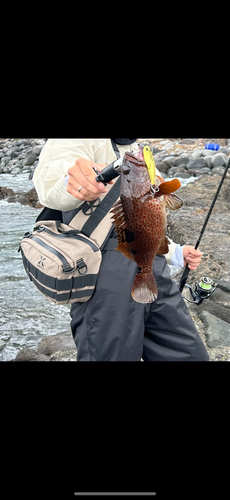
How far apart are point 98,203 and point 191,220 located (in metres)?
6.13

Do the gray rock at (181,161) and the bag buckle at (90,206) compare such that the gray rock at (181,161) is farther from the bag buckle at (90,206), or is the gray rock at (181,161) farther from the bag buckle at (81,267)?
the bag buckle at (81,267)

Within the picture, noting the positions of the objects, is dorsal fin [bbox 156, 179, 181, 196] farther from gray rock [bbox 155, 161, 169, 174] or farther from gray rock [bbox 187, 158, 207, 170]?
gray rock [bbox 187, 158, 207, 170]

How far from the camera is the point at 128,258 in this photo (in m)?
1.95

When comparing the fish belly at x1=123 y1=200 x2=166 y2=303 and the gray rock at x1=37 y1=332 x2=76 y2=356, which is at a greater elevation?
the fish belly at x1=123 y1=200 x2=166 y2=303

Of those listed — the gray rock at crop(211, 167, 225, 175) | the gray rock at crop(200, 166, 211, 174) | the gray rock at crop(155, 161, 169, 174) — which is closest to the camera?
the gray rock at crop(211, 167, 225, 175)

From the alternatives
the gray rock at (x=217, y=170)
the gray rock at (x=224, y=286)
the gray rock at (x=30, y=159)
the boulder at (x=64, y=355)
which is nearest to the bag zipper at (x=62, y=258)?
the boulder at (x=64, y=355)

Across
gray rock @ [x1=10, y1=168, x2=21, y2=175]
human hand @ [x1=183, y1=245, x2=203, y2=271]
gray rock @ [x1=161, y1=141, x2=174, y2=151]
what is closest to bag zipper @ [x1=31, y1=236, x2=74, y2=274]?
human hand @ [x1=183, y1=245, x2=203, y2=271]

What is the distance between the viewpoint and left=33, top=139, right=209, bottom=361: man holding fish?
1.72 m

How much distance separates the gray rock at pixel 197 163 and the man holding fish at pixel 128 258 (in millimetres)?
14376

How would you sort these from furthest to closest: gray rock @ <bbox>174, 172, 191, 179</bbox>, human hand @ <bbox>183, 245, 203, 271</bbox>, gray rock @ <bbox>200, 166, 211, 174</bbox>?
1. gray rock @ <bbox>200, 166, 211, 174</bbox>
2. gray rock @ <bbox>174, 172, 191, 179</bbox>
3. human hand @ <bbox>183, 245, 203, 271</bbox>

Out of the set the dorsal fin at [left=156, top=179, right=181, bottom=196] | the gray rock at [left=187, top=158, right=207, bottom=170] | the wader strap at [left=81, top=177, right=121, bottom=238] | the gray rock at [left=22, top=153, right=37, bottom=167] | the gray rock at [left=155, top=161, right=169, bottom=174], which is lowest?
the gray rock at [left=22, top=153, right=37, bottom=167]

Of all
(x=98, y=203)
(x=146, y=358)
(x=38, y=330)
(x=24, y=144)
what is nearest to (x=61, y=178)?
(x=98, y=203)

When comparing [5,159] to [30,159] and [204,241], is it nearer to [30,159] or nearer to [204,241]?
[30,159]

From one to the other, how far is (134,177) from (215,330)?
120 inches
